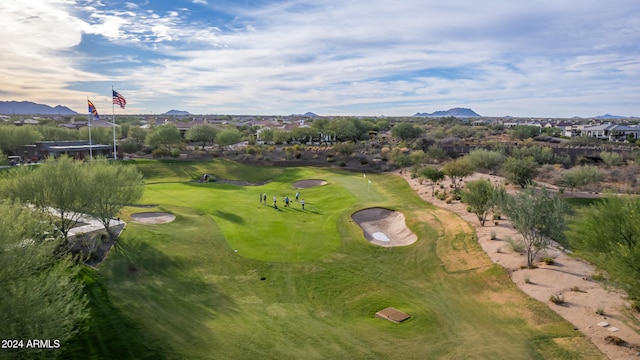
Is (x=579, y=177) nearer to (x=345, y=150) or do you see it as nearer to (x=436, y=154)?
(x=436, y=154)

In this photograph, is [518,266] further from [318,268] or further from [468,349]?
[318,268]

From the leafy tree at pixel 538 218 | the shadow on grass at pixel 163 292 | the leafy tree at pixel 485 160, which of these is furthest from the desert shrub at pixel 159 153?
the leafy tree at pixel 538 218

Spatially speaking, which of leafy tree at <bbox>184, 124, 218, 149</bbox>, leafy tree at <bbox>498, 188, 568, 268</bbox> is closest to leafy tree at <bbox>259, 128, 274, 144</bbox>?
leafy tree at <bbox>184, 124, 218, 149</bbox>

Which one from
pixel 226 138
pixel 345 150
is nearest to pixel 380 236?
pixel 345 150

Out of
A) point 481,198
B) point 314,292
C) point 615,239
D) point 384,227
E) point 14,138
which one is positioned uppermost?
point 14,138

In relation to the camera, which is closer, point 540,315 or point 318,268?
point 540,315

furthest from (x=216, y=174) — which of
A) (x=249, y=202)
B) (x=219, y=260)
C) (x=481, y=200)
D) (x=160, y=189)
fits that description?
(x=481, y=200)
